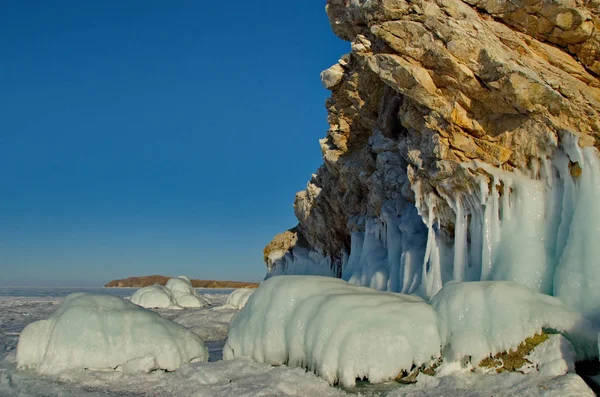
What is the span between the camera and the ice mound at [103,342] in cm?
922

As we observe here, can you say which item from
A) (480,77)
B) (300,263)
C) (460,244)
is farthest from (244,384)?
(300,263)

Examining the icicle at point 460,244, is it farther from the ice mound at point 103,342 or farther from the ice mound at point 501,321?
the ice mound at point 103,342

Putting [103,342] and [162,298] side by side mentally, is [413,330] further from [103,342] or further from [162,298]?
[162,298]

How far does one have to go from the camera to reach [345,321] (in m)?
8.38

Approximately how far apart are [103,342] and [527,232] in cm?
880

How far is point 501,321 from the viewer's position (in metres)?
7.96

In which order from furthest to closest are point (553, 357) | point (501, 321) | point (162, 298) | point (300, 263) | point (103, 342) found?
point (300, 263)
point (162, 298)
point (103, 342)
point (501, 321)
point (553, 357)

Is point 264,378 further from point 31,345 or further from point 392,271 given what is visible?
point 392,271

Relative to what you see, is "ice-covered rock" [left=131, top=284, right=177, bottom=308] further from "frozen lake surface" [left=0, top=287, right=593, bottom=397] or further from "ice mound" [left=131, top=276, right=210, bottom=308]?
"frozen lake surface" [left=0, top=287, right=593, bottom=397]

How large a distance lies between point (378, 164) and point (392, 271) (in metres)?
3.88

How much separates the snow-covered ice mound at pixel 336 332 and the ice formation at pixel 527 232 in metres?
2.69

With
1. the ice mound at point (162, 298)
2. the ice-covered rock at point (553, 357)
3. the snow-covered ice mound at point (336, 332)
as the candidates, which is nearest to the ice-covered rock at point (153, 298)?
the ice mound at point (162, 298)

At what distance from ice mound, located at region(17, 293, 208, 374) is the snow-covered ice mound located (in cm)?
115

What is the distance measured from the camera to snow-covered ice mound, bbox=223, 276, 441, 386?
801 cm
